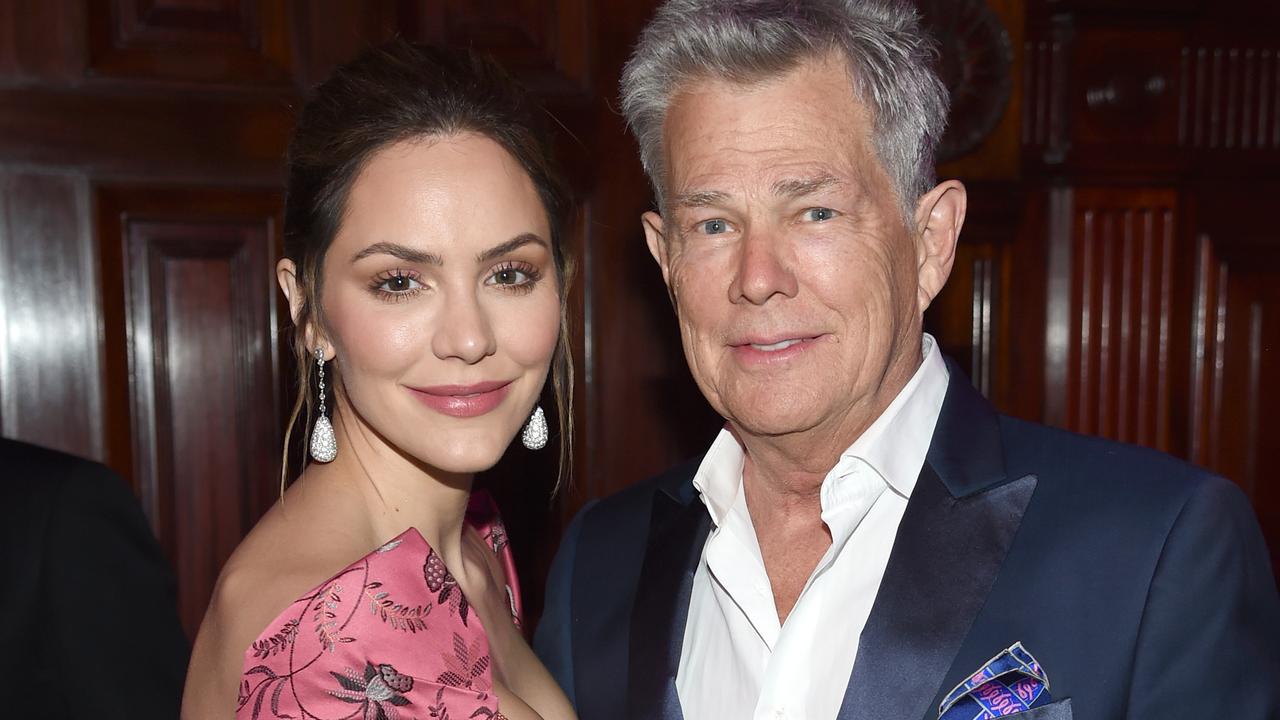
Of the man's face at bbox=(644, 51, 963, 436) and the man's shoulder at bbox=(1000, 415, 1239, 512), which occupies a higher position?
the man's face at bbox=(644, 51, 963, 436)

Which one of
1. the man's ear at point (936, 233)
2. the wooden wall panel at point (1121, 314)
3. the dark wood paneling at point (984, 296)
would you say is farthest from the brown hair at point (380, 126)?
the wooden wall panel at point (1121, 314)

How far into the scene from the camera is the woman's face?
5.32 feet

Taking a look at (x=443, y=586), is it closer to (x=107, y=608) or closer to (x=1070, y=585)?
(x=107, y=608)

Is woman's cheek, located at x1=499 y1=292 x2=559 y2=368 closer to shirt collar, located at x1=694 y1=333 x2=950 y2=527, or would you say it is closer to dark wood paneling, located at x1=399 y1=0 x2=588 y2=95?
shirt collar, located at x1=694 y1=333 x2=950 y2=527

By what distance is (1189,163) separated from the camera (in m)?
3.03

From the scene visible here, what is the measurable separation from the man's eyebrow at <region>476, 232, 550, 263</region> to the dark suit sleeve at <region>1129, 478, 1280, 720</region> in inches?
36.4

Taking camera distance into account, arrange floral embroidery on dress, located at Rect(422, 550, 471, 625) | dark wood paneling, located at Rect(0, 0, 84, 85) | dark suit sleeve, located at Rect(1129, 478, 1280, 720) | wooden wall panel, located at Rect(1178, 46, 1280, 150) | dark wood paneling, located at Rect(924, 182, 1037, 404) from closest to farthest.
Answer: dark suit sleeve, located at Rect(1129, 478, 1280, 720) → floral embroidery on dress, located at Rect(422, 550, 471, 625) → dark wood paneling, located at Rect(0, 0, 84, 85) → dark wood paneling, located at Rect(924, 182, 1037, 404) → wooden wall panel, located at Rect(1178, 46, 1280, 150)

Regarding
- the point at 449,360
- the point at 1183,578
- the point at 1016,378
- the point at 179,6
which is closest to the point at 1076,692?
the point at 1183,578

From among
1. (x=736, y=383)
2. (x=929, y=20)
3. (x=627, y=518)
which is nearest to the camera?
(x=736, y=383)

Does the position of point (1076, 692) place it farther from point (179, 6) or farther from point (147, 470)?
point (179, 6)

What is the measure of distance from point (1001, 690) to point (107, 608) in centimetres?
138

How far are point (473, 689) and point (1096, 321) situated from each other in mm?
2067

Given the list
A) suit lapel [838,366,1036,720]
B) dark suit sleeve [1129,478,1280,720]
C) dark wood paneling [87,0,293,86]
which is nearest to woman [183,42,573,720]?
suit lapel [838,366,1036,720]

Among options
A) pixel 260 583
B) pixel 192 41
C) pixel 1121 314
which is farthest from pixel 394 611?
pixel 1121 314
